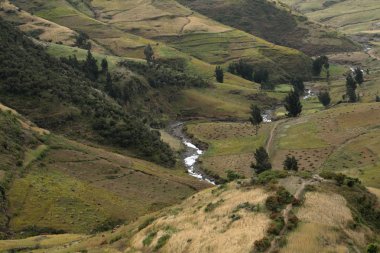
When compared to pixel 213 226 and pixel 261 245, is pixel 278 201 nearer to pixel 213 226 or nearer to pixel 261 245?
pixel 213 226

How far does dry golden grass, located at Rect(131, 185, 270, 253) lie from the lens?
127 ft

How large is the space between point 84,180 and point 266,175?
5402cm

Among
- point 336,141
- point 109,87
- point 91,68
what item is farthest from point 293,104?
point 91,68

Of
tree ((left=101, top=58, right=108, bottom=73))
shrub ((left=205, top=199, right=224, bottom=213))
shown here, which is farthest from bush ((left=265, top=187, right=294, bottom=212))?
tree ((left=101, top=58, right=108, bottom=73))

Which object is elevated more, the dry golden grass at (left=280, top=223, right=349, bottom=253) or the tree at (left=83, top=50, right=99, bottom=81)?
the dry golden grass at (left=280, top=223, right=349, bottom=253)

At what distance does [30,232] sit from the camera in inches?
2975

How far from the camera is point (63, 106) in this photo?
12588 cm

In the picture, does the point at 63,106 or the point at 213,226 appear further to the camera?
the point at 63,106

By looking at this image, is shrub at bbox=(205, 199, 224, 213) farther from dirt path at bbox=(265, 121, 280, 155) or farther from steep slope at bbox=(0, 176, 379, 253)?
dirt path at bbox=(265, 121, 280, 155)

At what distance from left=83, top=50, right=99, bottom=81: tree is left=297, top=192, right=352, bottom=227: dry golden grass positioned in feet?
448

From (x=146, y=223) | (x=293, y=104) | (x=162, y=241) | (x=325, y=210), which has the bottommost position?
(x=293, y=104)

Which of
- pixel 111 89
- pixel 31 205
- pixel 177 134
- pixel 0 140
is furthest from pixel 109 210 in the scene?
pixel 111 89

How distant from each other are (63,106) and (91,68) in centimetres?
5003

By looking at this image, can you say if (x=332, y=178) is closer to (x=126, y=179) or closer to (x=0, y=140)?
(x=126, y=179)
